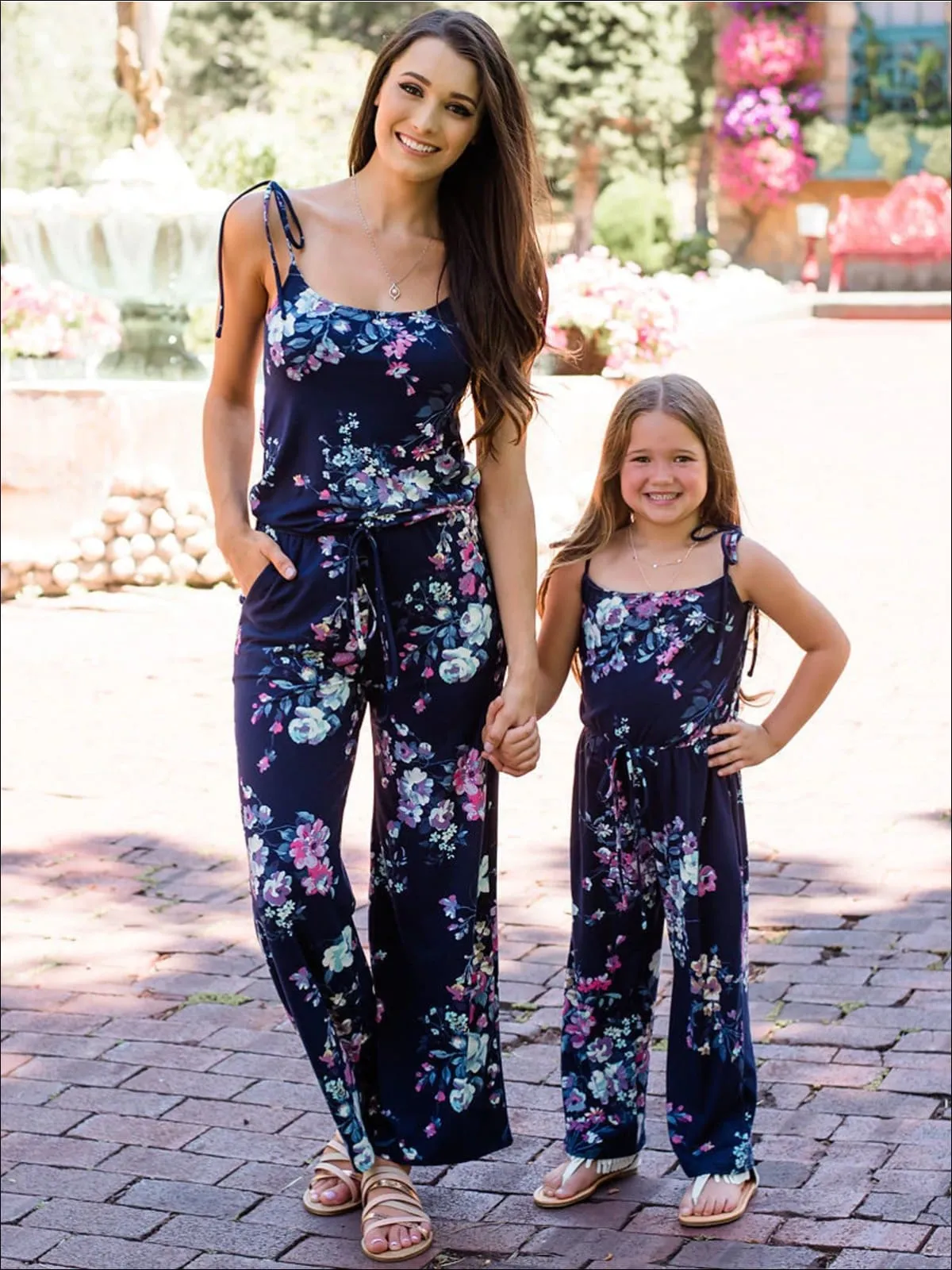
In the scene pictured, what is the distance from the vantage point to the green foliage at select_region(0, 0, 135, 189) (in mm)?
26703

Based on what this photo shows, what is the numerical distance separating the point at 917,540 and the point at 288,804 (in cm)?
695

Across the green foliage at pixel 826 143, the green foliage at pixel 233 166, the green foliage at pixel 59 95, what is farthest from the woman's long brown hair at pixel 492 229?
the green foliage at pixel 826 143

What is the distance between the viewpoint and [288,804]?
2.87 meters

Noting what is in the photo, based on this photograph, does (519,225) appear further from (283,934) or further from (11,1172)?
(11,1172)

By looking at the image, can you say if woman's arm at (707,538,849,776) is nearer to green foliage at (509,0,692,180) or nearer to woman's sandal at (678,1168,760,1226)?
woman's sandal at (678,1168,760,1226)

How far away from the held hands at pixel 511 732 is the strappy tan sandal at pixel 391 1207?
27.6 inches

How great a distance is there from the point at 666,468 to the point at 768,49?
90.9ft

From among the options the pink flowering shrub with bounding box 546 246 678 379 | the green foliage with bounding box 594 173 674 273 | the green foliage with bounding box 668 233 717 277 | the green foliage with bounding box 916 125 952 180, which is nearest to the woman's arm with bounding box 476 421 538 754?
the pink flowering shrub with bounding box 546 246 678 379

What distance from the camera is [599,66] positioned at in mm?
28906

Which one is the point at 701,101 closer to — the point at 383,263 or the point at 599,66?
the point at 599,66

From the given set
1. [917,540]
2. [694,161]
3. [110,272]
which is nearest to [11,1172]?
[917,540]

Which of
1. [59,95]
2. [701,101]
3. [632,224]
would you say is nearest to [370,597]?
[632,224]

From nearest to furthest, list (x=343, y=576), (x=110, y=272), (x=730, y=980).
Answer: (x=343, y=576) → (x=730, y=980) → (x=110, y=272)

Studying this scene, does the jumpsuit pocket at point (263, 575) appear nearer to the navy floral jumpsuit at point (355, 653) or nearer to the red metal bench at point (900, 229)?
the navy floral jumpsuit at point (355, 653)
